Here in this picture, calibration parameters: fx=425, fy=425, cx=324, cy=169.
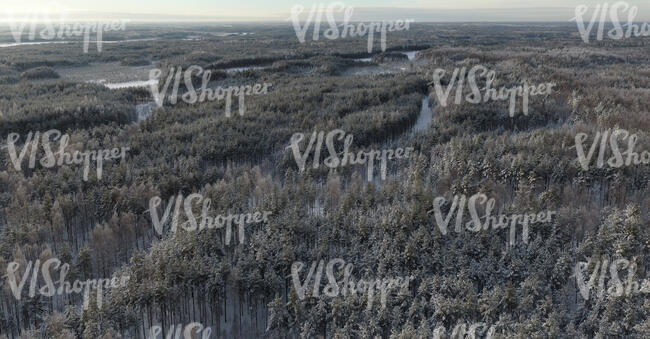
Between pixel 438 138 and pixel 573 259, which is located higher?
pixel 438 138

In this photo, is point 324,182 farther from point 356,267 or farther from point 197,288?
point 197,288

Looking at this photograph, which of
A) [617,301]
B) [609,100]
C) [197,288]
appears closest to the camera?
[617,301]

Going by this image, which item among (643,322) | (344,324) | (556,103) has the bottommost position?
(344,324)

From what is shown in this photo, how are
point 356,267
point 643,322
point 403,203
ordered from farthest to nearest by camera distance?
1. point 403,203
2. point 356,267
3. point 643,322

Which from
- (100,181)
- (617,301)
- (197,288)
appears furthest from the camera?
(100,181)

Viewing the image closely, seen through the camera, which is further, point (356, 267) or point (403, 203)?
point (403, 203)

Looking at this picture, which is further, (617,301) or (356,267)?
(356,267)

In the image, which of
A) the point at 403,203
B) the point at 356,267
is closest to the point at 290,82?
the point at 403,203

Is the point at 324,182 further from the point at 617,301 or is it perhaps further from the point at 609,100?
the point at 609,100

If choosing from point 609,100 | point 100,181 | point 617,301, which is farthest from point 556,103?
point 100,181
